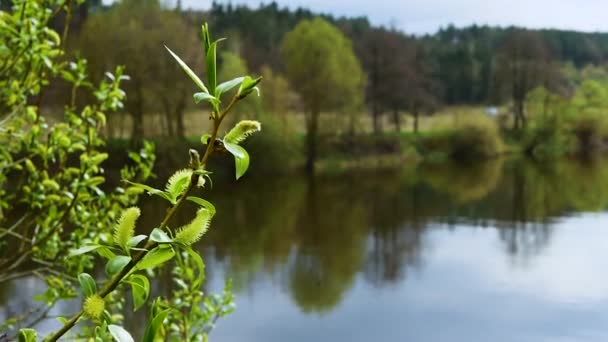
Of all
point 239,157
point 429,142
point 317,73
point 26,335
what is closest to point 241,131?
point 239,157

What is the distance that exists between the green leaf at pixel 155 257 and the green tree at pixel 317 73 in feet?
81.2

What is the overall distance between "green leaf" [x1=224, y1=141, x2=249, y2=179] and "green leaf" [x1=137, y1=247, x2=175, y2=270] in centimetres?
9

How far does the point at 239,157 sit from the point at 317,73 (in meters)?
26.4

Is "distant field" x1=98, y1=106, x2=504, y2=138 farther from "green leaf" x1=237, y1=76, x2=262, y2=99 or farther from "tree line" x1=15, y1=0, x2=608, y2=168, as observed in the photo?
"green leaf" x1=237, y1=76, x2=262, y2=99

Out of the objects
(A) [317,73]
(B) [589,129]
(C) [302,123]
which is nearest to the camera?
(C) [302,123]

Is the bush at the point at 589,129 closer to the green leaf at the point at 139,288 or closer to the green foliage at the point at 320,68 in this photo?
the green foliage at the point at 320,68

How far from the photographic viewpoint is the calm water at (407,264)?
9.77 metres

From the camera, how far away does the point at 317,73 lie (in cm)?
2670

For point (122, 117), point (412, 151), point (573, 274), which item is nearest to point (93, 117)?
point (573, 274)

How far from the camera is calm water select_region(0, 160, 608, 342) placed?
977 cm

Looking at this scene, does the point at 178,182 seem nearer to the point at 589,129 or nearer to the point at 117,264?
the point at 117,264

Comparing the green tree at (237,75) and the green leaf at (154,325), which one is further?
the green tree at (237,75)

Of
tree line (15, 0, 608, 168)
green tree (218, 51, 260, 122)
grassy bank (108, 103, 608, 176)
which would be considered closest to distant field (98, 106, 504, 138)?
grassy bank (108, 103, 608, 176)

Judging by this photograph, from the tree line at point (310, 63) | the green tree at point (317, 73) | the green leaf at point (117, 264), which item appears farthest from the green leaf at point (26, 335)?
the green tree at point (317, 73)
